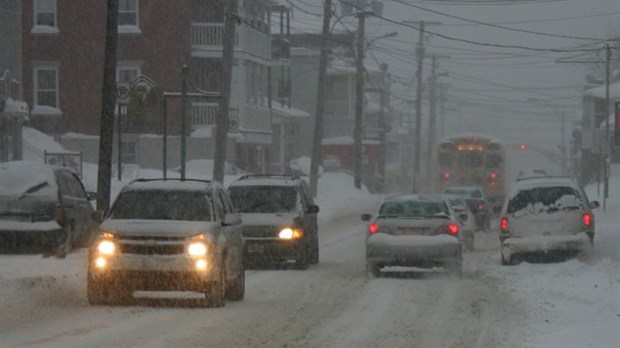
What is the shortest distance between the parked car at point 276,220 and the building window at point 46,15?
3380 centimetres

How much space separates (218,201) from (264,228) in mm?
6748

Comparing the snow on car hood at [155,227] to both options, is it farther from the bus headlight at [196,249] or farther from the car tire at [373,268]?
the car tire at [373,268]

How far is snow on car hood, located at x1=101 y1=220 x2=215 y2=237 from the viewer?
1800 cm

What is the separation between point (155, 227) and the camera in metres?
18.1

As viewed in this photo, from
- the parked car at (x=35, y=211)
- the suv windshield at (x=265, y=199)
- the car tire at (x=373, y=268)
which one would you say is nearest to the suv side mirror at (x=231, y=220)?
the car tire at (x=373, y=268)

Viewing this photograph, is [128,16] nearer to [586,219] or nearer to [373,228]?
[586,219]

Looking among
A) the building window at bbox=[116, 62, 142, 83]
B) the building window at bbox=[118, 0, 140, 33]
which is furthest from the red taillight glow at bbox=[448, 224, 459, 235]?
the building window at bbox=[118, 0, 140, 33]

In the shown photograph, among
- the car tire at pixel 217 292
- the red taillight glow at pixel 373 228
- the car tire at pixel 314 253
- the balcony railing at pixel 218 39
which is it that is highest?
the balcony railing at pixel 218 39

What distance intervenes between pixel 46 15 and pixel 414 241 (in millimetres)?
39151

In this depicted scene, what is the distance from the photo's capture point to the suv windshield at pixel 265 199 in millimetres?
26938

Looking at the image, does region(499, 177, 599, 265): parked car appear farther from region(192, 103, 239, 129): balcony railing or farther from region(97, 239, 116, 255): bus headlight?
region(192, 103, 239, 129): balcony railing

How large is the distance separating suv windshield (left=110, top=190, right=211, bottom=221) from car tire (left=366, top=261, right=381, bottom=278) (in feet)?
19.9

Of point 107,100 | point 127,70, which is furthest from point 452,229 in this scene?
point 127,70

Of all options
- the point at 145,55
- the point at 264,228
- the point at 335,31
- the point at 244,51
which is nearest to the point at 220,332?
the point at 264,228
